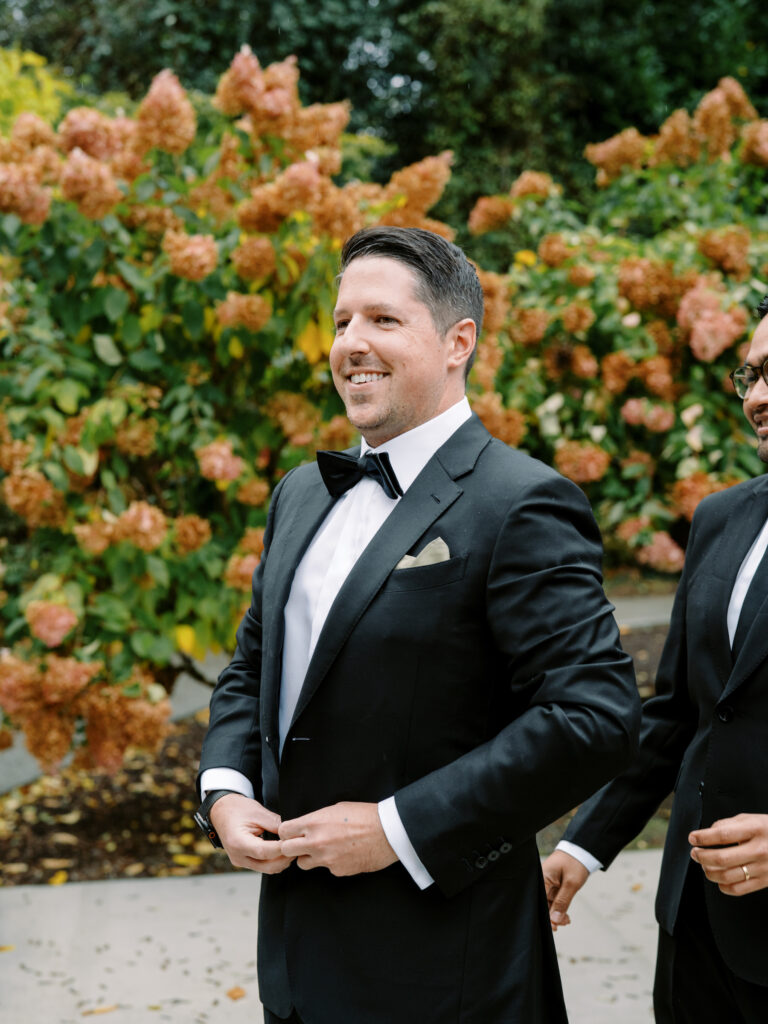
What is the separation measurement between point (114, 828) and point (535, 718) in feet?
12.2

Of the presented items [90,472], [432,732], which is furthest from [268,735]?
[90,472]

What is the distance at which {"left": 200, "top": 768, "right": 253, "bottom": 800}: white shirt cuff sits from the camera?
5.98ft

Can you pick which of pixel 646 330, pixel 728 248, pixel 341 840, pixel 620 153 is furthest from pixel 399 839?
pixel 620 153

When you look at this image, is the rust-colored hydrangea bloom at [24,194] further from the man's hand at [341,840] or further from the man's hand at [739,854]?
the man's hand at [739,854]

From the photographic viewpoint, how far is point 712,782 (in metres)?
1.80

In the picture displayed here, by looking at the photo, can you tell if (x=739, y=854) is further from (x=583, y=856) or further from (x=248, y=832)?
(x=248, y=832)

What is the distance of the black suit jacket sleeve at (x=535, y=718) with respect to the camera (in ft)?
4.91

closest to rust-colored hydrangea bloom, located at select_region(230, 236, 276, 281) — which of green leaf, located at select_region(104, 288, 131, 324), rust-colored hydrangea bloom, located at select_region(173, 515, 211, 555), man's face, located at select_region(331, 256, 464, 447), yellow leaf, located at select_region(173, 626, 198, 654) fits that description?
green leaf, located at select_region(104, 288, 131, 324)

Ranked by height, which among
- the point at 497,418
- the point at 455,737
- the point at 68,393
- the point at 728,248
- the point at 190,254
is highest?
the point at 728,248

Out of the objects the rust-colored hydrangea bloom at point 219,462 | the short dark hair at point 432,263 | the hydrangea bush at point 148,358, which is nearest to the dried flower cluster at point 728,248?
the hydrangea bush at point 148,358

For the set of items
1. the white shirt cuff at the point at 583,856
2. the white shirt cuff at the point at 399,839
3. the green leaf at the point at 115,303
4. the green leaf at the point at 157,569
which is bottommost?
the white shirt cuff at the point at 583,856

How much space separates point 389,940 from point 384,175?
584 inches

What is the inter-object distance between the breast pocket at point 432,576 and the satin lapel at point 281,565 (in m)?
0.26

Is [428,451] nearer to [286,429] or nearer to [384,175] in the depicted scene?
[286,429]
